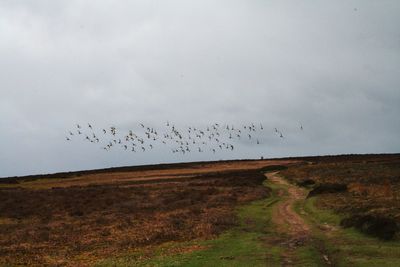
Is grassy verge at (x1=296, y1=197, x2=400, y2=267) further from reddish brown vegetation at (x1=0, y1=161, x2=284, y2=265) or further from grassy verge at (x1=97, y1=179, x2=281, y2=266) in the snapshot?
reddish brown vegetation at (x1=0, y1=161, x2=284, y2=265)

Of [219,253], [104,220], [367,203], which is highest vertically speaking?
[367,203]

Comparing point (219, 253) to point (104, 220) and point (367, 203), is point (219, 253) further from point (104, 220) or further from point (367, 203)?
point (104, 220)

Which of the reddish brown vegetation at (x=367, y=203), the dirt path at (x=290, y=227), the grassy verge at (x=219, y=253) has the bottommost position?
the grassy verge at (x=219, y=253)

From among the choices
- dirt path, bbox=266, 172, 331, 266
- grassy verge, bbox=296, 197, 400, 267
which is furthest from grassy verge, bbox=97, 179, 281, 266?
grassy verge, bbox=296, 197, 400, 267

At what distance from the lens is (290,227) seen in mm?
33344

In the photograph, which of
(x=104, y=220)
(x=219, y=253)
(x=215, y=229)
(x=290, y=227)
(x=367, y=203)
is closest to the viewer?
(x=219, y=253)

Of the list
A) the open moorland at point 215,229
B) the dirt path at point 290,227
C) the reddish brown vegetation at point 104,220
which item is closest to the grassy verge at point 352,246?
the open moorland at point 215,229

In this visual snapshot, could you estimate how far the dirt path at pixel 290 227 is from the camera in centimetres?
2448

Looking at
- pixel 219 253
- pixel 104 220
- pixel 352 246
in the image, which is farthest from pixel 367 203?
pixel 104 220

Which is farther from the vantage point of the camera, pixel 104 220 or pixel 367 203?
pixel 104 220

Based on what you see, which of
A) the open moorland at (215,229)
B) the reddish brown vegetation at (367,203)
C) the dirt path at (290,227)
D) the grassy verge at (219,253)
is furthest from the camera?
the reddish brown vegetation at (367,203)

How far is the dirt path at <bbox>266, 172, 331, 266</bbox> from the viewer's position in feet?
80.3

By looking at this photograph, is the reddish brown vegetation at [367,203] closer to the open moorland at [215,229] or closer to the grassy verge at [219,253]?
the open moorland at [215,229]

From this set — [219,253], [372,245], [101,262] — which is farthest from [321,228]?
[101,262]
